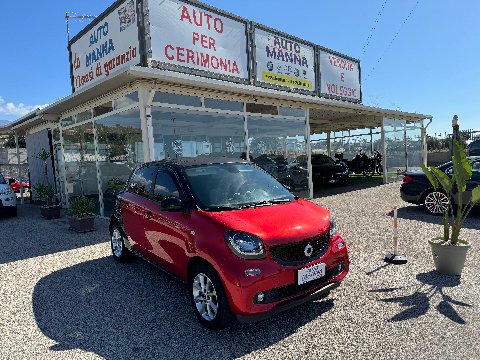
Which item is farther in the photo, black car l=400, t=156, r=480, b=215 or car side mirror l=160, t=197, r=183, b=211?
black car l=400, t=156, r=480, b=215

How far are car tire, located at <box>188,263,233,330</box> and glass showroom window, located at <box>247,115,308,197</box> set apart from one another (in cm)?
619

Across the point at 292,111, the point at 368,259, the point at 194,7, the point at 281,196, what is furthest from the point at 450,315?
the point at 194,7

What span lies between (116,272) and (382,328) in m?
3.71

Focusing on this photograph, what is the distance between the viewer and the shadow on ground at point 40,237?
21.3 feet

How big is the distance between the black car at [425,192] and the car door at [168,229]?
6.47 m

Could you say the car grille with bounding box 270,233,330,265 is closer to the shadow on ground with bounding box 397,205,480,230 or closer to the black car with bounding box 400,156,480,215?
the shadow on ground with bounding box 397,205,480,230

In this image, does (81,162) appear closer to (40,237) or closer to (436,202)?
(40,237)

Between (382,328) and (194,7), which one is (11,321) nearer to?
(382,328)

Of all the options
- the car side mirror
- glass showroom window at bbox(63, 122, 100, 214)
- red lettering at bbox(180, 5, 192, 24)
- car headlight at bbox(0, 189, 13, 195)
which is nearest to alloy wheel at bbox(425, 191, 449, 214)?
the car side mirror

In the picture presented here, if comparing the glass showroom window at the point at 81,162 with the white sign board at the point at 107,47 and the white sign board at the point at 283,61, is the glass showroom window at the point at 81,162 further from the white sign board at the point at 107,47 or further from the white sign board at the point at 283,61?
the white sign board at the point at 283,61

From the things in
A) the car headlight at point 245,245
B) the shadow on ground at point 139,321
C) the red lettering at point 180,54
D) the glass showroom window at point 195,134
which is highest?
the red lettering at point 180,54

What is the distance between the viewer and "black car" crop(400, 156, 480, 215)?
7.71 m

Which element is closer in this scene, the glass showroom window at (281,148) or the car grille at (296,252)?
the car grille at (296,252)

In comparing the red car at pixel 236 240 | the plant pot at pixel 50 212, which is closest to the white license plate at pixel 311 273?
the red car at pixel 236 240
